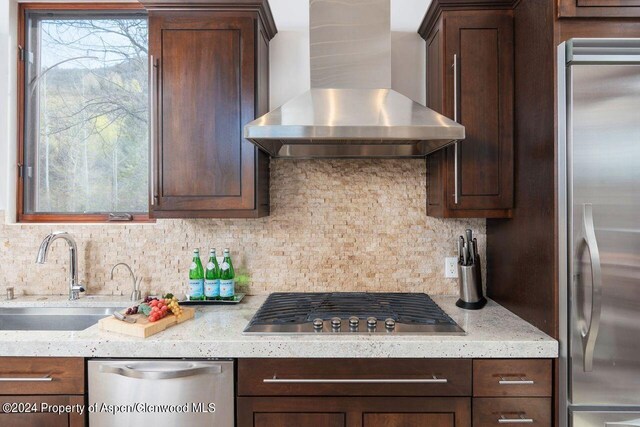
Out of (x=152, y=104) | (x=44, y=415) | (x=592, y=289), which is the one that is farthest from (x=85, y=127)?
(x=592, y=289)

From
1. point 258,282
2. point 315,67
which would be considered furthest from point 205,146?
point 258,282

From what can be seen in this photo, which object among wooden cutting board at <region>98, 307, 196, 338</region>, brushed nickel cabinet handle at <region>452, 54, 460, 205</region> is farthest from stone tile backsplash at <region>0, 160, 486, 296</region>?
wooden cutting board at <region>98, 307, 196, 338</region>

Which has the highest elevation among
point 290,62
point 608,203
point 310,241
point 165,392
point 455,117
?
point 290,62

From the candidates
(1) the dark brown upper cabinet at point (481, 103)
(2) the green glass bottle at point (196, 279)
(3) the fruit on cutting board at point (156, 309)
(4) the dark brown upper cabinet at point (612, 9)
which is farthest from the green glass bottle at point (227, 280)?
(4) the dark brown upper cabinet at point (612, 9)

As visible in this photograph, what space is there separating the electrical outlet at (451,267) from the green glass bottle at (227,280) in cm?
114

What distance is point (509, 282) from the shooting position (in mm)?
1852

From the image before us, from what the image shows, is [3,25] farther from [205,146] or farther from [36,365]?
[36,365]

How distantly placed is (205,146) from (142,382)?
3.30ft

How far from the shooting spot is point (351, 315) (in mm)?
1711

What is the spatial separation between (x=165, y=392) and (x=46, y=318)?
1.01 m

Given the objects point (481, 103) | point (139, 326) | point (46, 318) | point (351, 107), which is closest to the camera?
point (139, 326)

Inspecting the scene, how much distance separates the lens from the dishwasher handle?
1.45 m

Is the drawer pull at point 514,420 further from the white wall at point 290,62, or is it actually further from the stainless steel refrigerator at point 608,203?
the white wall at point 290,62

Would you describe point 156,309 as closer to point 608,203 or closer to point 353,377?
point 353,377
